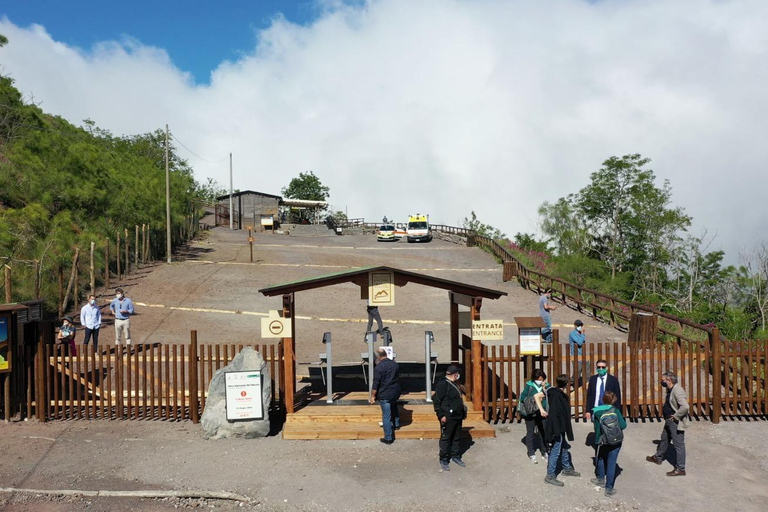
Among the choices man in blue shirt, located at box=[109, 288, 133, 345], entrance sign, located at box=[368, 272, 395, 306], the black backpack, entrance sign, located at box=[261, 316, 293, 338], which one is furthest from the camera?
man in blue shirt, located at box=[109, 288, 133, 345]

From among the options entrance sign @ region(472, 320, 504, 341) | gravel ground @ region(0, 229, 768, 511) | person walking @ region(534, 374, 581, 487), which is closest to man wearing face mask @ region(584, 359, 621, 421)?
person walking @ region(534, 374, 581, 487)

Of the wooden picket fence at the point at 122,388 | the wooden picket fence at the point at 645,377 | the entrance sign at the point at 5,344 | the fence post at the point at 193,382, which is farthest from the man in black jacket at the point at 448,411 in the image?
the entrance sign at the point at 5,344

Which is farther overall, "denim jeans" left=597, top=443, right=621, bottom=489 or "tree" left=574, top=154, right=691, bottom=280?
"tree" left=574, top=154, right=691, bottom=280

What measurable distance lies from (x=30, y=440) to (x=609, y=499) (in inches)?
355

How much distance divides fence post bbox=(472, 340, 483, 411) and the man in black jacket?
6.68ft

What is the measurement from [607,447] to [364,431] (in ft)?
13.2

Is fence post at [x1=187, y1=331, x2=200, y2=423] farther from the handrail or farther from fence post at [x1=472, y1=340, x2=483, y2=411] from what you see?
the handrail

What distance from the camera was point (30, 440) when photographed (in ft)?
33.3

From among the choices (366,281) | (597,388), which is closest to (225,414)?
(366,281)

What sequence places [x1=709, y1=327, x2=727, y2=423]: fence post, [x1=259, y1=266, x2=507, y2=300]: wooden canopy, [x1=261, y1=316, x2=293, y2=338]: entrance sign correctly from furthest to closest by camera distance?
[x1=709, y1=327, x2=727, y2=423]: fence post < [x1=259, y1=266, x2=507, y2=300]: wooden canopy < [x1=261, y1=316, x2=293, y2=338]: entrance sign

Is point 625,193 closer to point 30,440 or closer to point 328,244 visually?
point 328,244

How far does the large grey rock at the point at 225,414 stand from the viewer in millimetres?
10359

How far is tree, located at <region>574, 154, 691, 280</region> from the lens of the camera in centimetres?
4322

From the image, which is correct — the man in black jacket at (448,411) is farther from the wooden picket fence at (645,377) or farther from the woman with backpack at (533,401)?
the wooden picket fence at (645,377)
